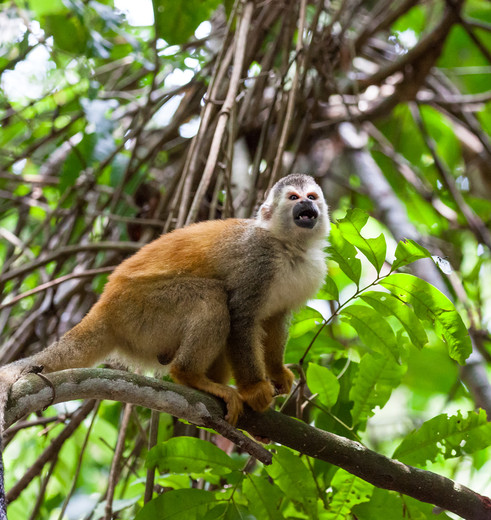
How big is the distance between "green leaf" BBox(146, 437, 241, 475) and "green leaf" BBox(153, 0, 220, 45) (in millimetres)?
2786

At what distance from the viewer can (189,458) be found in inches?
98.1

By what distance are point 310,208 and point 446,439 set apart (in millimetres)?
1297

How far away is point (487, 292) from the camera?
621 centimetres

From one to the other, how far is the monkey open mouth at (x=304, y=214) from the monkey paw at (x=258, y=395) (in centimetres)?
85

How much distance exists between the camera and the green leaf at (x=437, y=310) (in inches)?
94.6

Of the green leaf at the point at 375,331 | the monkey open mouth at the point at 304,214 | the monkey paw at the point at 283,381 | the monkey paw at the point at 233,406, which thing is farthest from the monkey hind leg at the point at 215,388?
the monkey open mouth at the point at 304,214

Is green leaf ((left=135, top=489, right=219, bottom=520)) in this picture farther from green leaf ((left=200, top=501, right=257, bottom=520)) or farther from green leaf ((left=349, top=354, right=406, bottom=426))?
green leaf ((left=349, top=354, right=406, bottom=426))

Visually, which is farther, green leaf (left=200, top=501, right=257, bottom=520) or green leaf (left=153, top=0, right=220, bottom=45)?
green leaf (left=153, top=0, right=220, bottom=45)

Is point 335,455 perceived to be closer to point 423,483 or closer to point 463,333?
point 423,483

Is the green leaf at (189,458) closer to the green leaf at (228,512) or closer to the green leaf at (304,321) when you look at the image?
the green leaf at (228,512)

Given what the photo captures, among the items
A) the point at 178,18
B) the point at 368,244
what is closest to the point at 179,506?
the point at 368,244

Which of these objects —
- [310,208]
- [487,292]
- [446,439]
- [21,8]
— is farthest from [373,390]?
[487,292]

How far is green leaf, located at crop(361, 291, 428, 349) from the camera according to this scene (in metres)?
2.57

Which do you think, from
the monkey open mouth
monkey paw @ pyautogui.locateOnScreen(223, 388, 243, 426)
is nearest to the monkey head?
the monkey open mouth
